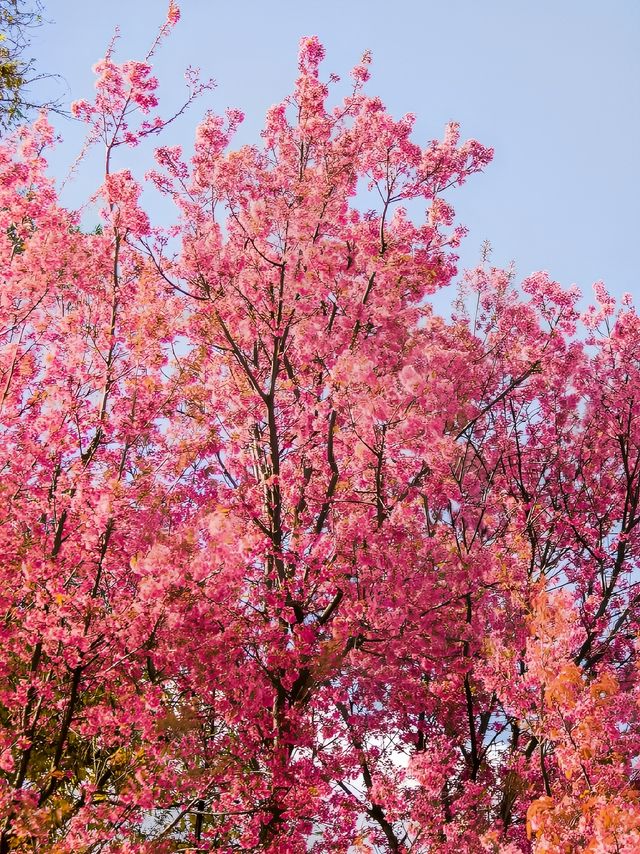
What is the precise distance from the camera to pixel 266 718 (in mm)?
8664

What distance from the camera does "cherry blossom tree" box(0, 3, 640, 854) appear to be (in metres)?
7.38

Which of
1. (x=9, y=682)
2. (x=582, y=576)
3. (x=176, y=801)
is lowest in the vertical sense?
(x=176, y=801)

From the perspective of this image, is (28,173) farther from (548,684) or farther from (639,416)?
(639,416)

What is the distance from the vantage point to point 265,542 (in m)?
8.67

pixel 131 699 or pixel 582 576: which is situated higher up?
pixel 582 576

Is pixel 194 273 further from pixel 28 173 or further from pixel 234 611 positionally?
pixel 234 611

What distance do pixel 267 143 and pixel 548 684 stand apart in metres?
8.01

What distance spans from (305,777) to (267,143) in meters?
8.13

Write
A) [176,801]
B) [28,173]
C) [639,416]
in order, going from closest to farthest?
[176,801] → [28,173] → [639,416]

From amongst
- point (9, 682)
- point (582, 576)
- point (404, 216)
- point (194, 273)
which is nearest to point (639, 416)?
point (582, 576)

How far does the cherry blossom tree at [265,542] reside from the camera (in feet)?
24.2

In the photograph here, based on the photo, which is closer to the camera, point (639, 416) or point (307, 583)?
point (307, 583)


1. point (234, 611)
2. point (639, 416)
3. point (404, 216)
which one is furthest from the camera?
point (639, 416)

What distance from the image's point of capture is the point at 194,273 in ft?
31.1
